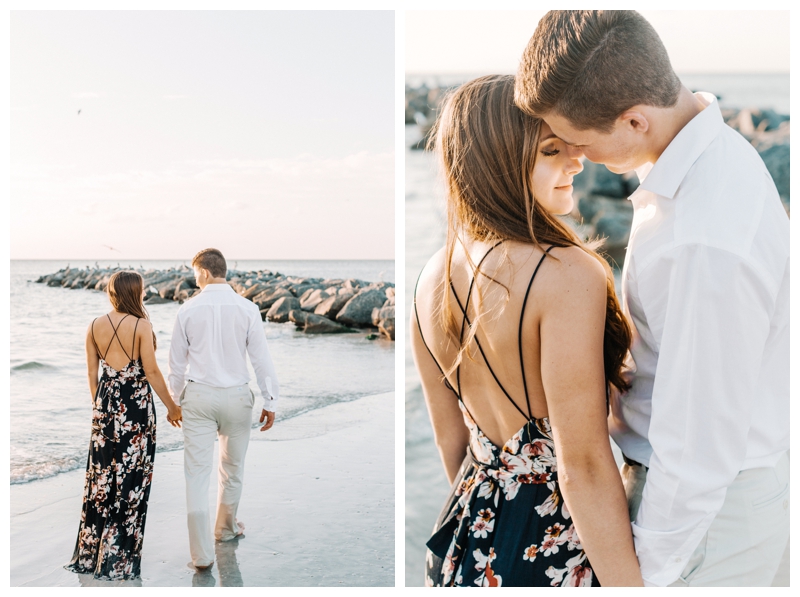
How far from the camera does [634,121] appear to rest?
1228 millimetres

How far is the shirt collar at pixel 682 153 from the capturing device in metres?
1.18

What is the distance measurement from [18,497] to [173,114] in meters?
2.98

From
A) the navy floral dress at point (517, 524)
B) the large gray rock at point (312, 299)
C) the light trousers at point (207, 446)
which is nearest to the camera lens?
the navy floral dress at point (517, 524)

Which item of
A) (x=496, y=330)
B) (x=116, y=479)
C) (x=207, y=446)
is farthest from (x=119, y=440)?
(x=496, y=330)

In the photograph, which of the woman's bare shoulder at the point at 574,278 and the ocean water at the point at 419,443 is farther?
the ocean water at the point at 419,443

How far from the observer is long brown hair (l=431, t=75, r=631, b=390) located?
125 cm

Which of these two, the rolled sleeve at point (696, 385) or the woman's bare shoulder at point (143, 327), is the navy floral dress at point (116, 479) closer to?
the woman's bare shoulder at point (143, 327)

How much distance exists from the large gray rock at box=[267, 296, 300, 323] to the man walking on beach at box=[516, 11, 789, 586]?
10.5m

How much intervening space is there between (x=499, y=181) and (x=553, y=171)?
138mm

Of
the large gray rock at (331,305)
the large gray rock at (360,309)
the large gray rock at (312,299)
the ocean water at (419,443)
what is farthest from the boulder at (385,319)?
the ocean water at (419,443)

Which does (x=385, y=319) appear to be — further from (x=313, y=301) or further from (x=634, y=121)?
(x=634, y=121)

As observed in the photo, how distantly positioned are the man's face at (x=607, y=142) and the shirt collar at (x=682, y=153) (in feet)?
0.23
